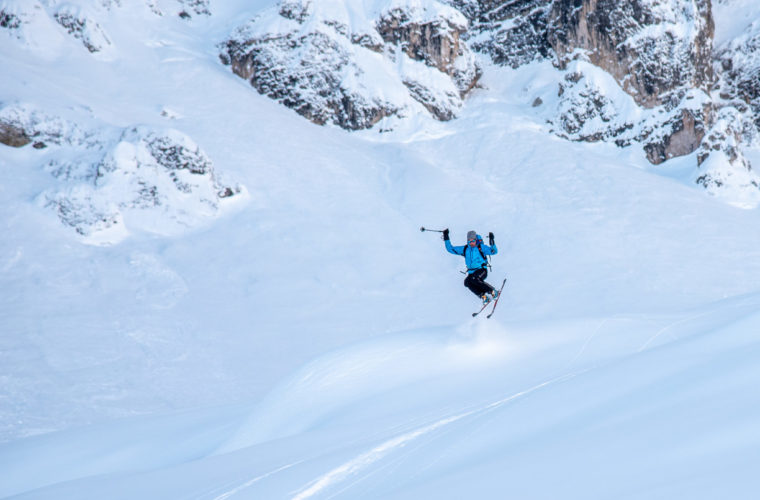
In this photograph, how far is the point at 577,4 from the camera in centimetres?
3728

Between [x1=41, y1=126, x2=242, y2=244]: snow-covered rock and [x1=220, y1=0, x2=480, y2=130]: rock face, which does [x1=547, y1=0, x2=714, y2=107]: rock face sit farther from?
[x1=41, y1=126, x2=242, y2=244]: snow-covered rock

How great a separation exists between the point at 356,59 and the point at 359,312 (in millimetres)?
21927

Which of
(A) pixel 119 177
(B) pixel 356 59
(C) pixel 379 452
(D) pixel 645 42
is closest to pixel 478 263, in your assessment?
(C) pixel 379 452

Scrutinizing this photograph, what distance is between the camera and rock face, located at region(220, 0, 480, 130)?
33.1m

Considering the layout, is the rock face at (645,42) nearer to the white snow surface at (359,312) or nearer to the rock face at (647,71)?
the rock face at (647,71)

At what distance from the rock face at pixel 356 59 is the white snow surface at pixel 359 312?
5.48 ft

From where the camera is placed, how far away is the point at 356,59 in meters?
34.6

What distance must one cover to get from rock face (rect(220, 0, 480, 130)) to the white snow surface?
1669 mm

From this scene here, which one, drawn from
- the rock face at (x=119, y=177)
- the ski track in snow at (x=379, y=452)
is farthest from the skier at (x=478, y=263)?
the rock face at (x=119, y=177)

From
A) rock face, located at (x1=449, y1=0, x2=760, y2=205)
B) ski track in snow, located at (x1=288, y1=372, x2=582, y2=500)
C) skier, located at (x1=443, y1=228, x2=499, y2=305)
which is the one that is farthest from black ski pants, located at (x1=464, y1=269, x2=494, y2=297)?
rock face, located at (x1=449, y1=0, x2=760, y2=205)

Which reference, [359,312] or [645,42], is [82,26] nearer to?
[359,312]

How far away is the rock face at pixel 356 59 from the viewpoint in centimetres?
3309

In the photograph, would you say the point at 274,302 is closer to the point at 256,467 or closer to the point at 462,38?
the point at 256,467

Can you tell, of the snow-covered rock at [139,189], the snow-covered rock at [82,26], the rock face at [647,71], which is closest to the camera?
the snow-covered rock at [139,189]
